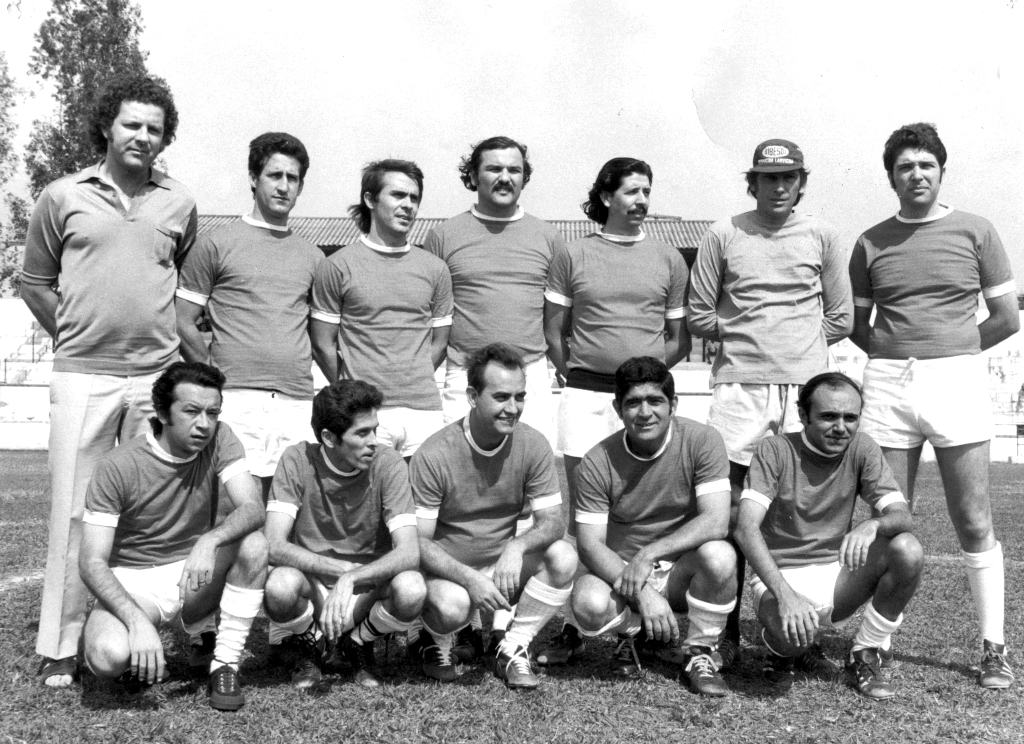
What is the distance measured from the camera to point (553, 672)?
4398 millimetres

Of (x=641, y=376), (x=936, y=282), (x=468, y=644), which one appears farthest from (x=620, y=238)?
(x=468, y=644)

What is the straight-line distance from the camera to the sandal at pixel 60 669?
4124mm

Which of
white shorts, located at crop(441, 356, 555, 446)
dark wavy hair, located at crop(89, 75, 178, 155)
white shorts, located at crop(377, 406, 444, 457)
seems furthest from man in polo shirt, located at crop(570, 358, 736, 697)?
dark wavy hair, located at crop(89, 75, 178, 155)

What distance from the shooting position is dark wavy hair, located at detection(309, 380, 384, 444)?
4.12 metres

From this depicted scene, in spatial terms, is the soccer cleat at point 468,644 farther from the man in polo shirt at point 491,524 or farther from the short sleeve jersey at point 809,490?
the short sleeve jersey at point 809,490

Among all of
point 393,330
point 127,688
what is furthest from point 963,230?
point 127,688

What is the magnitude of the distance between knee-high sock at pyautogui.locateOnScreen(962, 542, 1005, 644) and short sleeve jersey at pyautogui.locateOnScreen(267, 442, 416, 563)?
2487 millimetres

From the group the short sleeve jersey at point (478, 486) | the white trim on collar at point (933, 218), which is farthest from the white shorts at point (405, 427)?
the white trim on collar at point (933, 218)

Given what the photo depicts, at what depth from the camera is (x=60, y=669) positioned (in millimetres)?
4145

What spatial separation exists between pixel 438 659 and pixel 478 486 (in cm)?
74

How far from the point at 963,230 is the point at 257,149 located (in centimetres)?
326

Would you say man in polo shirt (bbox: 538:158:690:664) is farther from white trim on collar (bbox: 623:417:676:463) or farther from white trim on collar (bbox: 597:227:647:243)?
white trim on collar (bbox: 623:417:676:463)

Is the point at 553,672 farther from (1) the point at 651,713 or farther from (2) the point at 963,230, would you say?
(2) the point at 963,230

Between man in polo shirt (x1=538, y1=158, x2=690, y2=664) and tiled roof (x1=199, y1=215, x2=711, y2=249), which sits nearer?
man in polo shirt (x1=538, y1=158, x2=690, y2=664)
